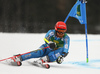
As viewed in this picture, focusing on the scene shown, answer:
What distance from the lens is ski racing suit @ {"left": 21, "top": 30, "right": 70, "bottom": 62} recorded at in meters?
3.65

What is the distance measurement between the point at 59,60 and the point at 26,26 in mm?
7182

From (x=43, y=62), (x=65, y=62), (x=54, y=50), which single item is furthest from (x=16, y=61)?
(x=65, y=62)

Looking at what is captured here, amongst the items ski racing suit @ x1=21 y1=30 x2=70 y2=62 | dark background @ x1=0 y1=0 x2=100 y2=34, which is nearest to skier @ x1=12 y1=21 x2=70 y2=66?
ski racing suit @ x1=21 y1=30 x2=70 y2=62

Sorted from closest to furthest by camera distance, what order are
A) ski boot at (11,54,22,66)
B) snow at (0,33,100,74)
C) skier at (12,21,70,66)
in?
snow at (0,33,100,74) → ski boot at (11,54,22,66) → skier at (12,21,70,66)

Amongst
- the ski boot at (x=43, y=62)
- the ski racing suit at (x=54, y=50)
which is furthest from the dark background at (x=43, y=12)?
the ski boot at (x=43, y=62)

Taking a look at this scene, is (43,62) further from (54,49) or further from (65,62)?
(65,62)

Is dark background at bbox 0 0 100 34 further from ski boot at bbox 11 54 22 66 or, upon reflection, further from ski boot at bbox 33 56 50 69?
ski boot at bbox 11 54 22 66

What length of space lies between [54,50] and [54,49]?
0.04m

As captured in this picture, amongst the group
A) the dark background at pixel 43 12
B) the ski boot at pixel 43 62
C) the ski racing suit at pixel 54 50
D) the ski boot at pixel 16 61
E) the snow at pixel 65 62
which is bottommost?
the snow at pixel 65 62

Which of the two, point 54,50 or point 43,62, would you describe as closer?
point 43,62

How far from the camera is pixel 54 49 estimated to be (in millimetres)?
3832

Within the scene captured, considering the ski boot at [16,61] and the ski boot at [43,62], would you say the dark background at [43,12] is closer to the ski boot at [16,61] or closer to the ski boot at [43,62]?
the ski boot at [43,62]

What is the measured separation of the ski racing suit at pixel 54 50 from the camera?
3.65m

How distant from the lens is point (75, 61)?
4395mm
